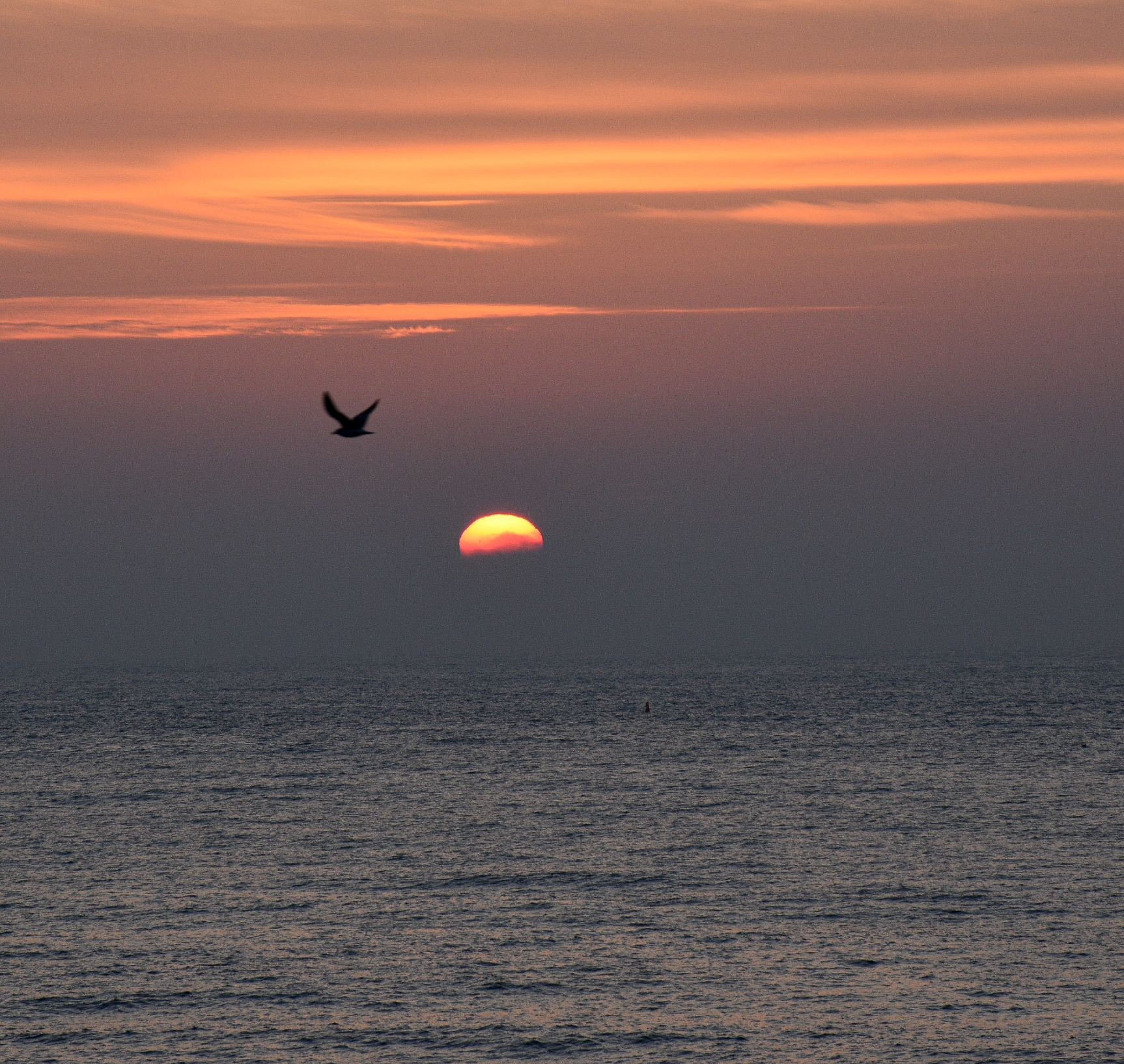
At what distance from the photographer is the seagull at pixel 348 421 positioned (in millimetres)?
43897

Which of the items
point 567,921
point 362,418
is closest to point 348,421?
point 362,418

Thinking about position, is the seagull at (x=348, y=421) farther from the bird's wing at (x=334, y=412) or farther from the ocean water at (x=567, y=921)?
the ocean water at (x=567, y=921)

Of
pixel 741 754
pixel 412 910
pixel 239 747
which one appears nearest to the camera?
pixel 412 910

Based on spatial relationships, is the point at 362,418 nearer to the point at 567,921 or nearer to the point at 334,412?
the point at 334,412

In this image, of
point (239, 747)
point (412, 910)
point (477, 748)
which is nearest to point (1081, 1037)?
point (412, 910)

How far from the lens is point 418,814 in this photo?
12088cm

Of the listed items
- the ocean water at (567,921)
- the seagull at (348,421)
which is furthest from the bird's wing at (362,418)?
the ocean water at (567,921)

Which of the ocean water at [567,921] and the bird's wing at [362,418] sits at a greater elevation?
the bird's wing at [362,418]

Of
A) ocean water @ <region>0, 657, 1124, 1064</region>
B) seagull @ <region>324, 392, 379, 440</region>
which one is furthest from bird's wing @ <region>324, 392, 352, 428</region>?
ocean water @ <region>0, 657, 1124, 1064</region>

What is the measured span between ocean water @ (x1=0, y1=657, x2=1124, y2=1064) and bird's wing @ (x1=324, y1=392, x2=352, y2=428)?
1103 inches

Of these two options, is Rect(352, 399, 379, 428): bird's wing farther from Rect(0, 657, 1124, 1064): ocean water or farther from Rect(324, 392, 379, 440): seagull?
Rect(0, 657, 1124, 1064): ocean water

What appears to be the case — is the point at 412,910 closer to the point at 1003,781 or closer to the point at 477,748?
the point at 1003,781

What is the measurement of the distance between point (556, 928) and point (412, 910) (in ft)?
33.3

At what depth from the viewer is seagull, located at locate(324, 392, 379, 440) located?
144ft
